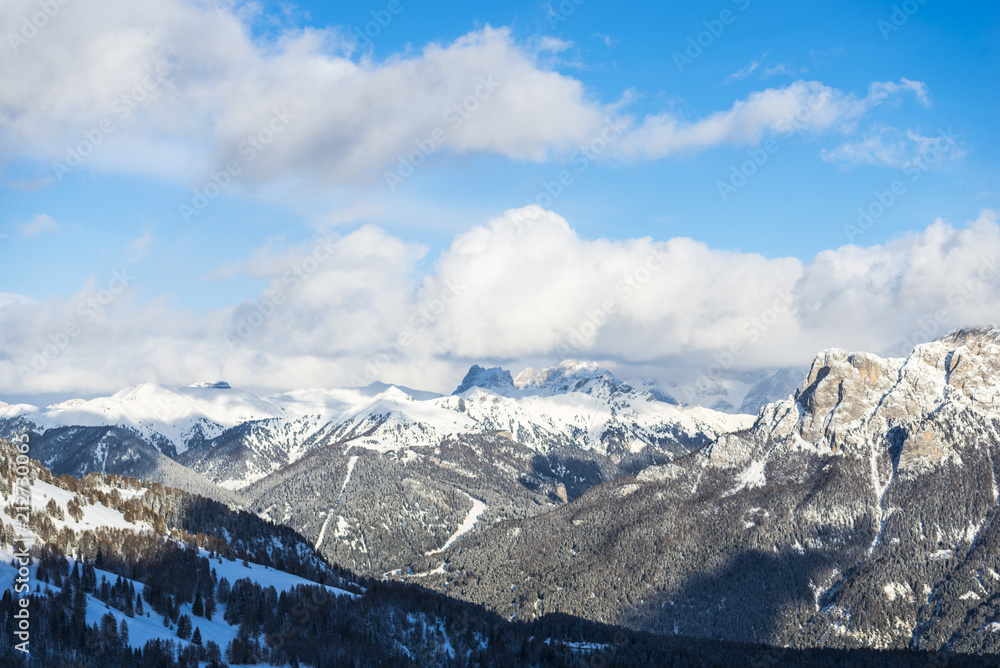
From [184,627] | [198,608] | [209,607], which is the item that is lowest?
[209,607]

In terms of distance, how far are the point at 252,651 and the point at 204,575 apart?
41.4m

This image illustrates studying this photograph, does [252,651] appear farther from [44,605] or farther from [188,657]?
[44,605]

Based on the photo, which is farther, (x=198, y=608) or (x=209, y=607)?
(x=209, y=607)

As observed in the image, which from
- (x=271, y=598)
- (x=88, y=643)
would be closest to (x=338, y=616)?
(x=271, y=598)

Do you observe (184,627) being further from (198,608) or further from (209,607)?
(209,607)

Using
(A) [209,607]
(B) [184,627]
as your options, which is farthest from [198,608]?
(B) [184,627]

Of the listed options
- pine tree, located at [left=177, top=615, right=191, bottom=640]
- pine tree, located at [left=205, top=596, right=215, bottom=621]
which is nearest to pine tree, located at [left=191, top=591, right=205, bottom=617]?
pine tree, located at [left=205, top=596, right=215, bottom=621]

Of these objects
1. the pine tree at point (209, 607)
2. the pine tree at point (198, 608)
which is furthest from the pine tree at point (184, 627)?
the pine tree at point (209, 607)

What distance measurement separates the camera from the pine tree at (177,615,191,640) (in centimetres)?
15568

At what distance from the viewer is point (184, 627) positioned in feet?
519

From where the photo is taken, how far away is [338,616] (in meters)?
200

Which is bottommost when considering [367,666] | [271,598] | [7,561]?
[367,666]

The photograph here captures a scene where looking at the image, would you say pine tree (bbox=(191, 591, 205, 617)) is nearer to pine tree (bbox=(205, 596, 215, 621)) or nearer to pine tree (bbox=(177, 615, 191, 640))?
pine tree (bbox=(205, 596, 215, 621))

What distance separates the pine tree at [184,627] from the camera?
6129 inches
